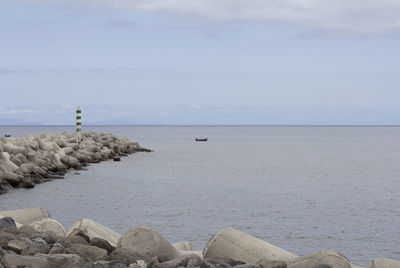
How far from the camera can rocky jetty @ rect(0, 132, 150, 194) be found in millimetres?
19453

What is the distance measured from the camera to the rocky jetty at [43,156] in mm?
19453

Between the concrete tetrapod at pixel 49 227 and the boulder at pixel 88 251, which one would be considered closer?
the boulder at pixel 88 251

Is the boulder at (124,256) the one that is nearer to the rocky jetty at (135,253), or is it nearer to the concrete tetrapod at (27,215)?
the rocky jetty at (135,253)

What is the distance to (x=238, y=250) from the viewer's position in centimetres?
745

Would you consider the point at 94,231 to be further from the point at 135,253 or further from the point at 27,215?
the point at 27,215

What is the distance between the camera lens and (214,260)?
6992mm

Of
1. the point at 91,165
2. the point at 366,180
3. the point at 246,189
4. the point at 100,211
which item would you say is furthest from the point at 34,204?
the point at 366,180

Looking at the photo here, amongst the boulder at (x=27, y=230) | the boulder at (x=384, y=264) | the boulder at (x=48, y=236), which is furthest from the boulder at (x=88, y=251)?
the boulder at (x=384, y=264)

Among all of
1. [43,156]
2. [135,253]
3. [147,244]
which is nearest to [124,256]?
[135,253]

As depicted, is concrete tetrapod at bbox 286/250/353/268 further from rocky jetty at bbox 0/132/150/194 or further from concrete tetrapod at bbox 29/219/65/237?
rocky jetty at bbox 0/132/150/194

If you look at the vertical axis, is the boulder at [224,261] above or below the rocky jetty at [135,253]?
below

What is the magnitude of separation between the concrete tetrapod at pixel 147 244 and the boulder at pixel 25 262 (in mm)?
1192

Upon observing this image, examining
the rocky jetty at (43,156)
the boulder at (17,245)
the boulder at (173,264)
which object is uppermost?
the boulder at (17,245)

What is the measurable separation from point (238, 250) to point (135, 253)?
136cm
